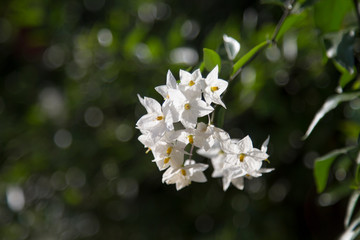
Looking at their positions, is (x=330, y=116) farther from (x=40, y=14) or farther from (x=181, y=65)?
(x=40, y=14)

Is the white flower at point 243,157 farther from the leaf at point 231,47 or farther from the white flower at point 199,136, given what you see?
the leaf at point 231,47

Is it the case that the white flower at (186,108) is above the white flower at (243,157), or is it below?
above

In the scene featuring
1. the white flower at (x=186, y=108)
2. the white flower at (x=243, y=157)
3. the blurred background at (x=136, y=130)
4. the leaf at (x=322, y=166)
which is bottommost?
the blurred background at (x=136, y=130)

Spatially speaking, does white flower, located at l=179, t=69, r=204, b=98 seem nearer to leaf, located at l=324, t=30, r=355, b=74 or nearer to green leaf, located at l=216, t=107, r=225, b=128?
green leaf, located at l=216, t=107, r=225, b=128

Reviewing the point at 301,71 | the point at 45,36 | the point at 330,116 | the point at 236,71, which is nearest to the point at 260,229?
the point at 330,116

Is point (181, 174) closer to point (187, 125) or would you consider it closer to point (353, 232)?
point (187, 125)

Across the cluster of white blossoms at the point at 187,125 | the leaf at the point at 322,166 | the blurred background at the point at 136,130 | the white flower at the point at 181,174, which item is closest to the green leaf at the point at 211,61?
the cluster of white blossoms at the point at 187,125
